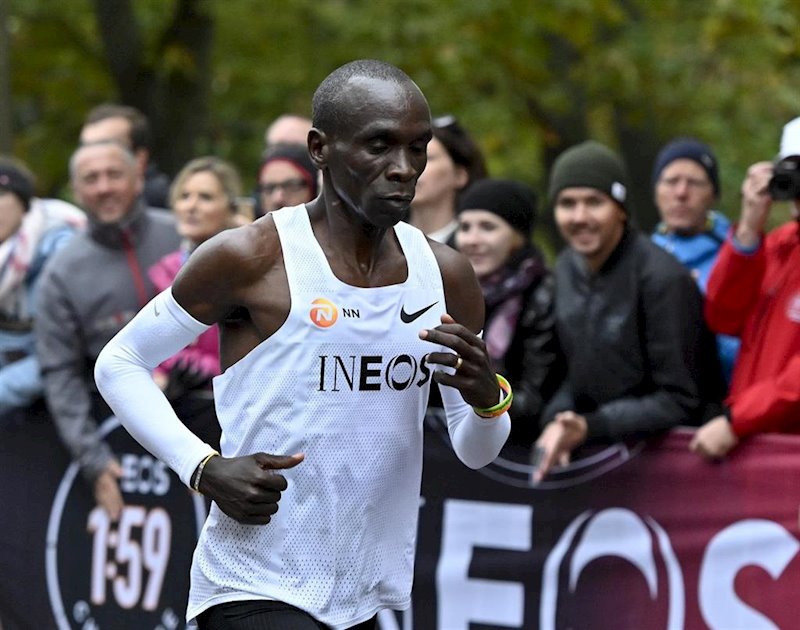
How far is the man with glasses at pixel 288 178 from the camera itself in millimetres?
7004

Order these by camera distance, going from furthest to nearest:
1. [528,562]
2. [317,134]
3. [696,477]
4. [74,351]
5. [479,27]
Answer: [479,27], [74,351], [528,562], [696,477], [317,134]

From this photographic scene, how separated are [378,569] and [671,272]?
7.42 ft

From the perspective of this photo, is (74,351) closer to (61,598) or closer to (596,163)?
(61,598)

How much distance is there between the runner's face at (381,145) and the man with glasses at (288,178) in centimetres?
326

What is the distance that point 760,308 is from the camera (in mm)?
5680

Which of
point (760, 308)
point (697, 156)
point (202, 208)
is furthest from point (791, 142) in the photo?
point (202, 208)

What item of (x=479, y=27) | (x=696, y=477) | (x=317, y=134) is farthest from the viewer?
(x=479, y=27)

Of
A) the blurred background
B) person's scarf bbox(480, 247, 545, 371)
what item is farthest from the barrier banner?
the blurred background

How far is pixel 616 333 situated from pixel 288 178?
6.39ft

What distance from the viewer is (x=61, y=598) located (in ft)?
23.7

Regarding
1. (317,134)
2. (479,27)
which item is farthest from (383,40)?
(317,134)

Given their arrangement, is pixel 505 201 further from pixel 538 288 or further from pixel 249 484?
pixel 249 484

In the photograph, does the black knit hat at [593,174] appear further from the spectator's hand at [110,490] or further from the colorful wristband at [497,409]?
the spectator's hand at [110,490]

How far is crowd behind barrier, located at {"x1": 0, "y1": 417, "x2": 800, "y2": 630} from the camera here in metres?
5.62
